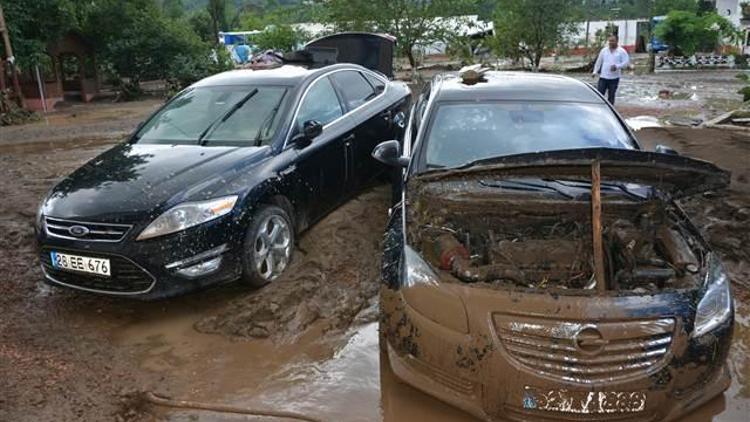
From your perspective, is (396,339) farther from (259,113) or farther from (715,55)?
(715,55)

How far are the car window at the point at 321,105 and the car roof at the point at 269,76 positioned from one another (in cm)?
13

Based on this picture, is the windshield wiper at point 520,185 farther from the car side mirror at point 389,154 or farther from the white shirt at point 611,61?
the white shirt at point 611,61

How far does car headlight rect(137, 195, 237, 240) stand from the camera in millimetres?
3941

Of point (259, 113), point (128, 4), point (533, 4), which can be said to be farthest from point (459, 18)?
point (259, 113)

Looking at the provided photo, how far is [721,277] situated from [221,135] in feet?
12.1

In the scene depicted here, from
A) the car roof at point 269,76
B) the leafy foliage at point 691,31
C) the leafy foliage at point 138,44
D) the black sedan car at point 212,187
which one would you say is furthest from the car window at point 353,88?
the leafy foliage at point 691,31

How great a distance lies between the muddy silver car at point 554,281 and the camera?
8.73ft

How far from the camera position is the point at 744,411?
10.4 feet

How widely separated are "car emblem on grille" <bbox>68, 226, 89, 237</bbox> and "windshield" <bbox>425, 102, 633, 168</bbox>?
7.59 ft

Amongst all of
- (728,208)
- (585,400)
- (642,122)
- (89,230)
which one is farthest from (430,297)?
(642,122)

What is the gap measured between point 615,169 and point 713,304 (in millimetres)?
821

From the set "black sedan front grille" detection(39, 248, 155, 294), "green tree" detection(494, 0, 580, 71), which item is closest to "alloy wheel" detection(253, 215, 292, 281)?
"black sedan front grille" detection(39, 248, 155, 294)

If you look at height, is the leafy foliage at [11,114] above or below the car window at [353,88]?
below

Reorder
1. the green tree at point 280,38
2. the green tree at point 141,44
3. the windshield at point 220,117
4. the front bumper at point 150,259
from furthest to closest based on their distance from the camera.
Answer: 1. the green tree at point 280,38
2. the green tree at point 141,44
3. the windshield at point 220,117
4. the front bumper at point 150,259
